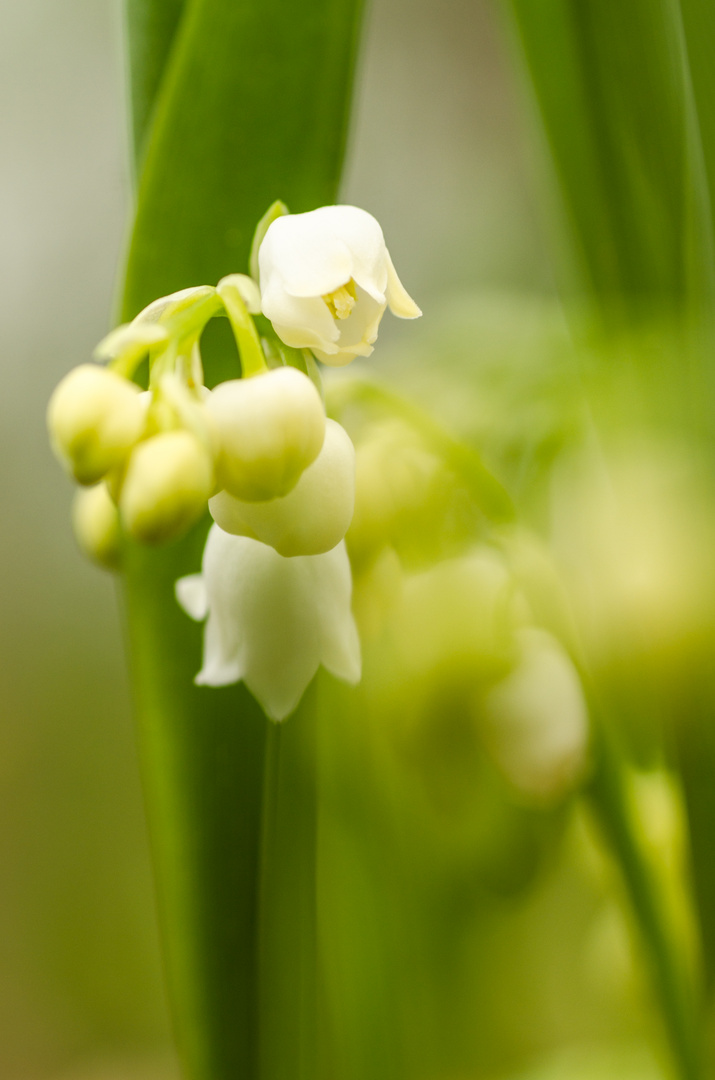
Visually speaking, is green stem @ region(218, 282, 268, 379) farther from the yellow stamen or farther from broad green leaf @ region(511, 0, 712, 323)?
broad green leaf @ region(511, 0, 712, 323)

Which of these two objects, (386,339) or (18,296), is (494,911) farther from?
(18,296)

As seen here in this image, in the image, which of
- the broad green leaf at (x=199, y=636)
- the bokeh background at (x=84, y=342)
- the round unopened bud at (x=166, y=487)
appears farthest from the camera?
the bokeh background at (x=84, y=342)

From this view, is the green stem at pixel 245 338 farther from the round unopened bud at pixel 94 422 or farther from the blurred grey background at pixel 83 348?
the blurred grey background at pixel 83 348

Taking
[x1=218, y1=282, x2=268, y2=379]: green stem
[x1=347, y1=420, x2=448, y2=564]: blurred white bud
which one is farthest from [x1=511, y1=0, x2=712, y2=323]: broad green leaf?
[x1=218, y1=282, x2=268, y2=379]: green stem

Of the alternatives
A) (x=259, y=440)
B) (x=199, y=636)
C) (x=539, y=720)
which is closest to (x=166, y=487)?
(x=259, y=440)

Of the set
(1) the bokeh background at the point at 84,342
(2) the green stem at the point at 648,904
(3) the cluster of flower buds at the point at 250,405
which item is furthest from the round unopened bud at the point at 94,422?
(1) the bokeh background at the point at 84,342
